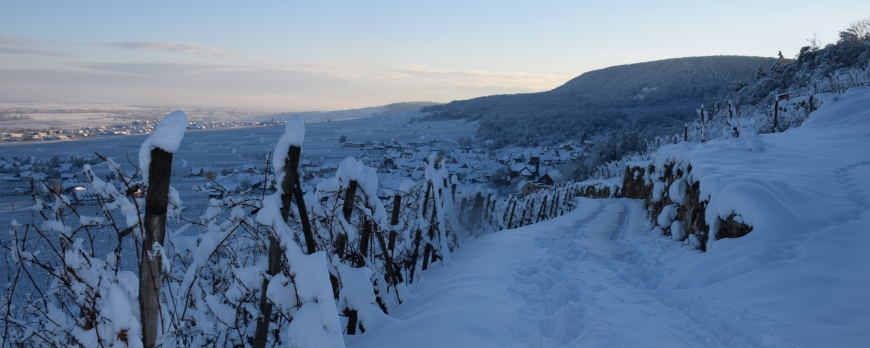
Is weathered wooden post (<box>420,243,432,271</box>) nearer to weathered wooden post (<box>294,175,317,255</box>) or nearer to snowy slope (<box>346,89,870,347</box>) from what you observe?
snowy slope (<box>346,89,870,347</box>)

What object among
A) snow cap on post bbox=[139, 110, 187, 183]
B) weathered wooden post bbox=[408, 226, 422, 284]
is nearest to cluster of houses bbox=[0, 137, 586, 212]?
weathered wooden post bbox=[408, 226, 422, 284]

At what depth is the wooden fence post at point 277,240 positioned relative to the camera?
229 centimetres

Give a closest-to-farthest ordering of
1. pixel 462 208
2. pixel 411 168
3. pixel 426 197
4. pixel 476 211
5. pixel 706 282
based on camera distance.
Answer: pixel 706 282, pixel 426 197, pixel 462 208, pixel 476 211, pixel 411 168

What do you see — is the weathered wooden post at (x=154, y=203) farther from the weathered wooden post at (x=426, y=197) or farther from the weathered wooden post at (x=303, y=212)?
the weathered wooden post at (x=426, y=197)

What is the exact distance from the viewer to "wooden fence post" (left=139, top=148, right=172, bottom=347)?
1751 millimetres

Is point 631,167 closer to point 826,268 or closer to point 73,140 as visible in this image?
point 826,268

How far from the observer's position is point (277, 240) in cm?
230

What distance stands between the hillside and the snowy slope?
59.3 metres

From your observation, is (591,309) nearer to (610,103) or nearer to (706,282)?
(706,282)

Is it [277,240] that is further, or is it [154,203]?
[277,240]

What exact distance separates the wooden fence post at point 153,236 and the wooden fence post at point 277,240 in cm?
55

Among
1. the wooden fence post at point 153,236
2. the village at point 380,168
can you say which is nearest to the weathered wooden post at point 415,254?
the wooden fence post at point 153,236

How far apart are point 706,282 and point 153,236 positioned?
5043mm

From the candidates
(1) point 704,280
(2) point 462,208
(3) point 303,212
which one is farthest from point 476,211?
(3) point 303,212
